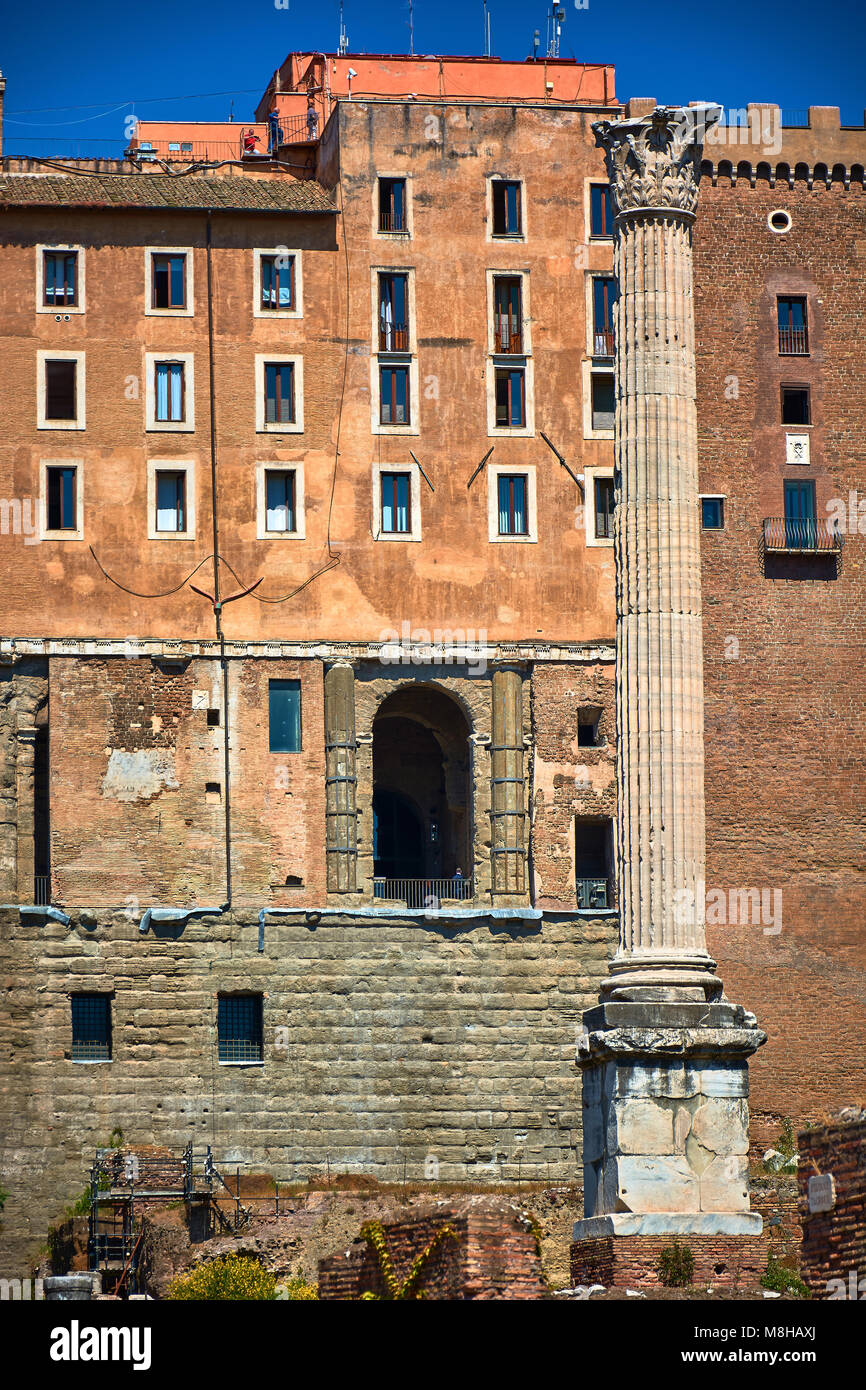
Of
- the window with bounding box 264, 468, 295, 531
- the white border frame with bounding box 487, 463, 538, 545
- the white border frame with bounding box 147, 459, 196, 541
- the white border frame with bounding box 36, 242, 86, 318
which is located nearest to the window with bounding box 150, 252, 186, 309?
the white border frame with bounding box 36, 242, 86, 318

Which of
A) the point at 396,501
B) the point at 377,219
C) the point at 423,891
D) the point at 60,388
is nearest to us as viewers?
the point at 423,891

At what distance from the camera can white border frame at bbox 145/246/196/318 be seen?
6669 centimetres

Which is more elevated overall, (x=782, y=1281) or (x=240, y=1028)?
(x=240, y=1028)

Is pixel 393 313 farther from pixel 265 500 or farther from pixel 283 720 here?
pixel 283 720

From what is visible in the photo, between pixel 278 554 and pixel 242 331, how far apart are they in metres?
5.55

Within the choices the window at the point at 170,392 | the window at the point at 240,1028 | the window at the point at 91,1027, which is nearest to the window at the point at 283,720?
the window at the point at 240,1028

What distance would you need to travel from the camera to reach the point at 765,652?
214ft

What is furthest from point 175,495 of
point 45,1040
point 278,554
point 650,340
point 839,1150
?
point 839,1150

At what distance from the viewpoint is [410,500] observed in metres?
66.6

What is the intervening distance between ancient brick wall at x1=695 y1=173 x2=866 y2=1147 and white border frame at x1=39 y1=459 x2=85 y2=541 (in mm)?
14392

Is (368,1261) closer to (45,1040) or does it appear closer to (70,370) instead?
(45,1040)

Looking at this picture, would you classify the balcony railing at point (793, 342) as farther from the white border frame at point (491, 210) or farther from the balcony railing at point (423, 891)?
the balcony railing at point (423, 891)

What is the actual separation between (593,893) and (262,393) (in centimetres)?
1416

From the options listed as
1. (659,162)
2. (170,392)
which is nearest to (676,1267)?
(659,162)
